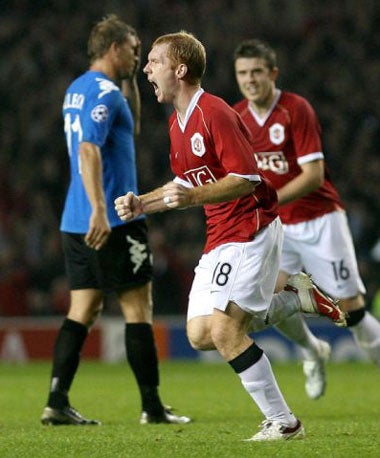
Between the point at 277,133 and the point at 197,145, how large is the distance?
226 centimetres

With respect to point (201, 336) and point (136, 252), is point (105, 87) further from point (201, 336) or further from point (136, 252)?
point (201, 336)

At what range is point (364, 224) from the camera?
1406cm

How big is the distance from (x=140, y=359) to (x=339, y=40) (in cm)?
1042

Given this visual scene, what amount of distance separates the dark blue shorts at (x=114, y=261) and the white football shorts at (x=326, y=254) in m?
1.38

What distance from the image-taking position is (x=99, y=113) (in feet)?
22.5

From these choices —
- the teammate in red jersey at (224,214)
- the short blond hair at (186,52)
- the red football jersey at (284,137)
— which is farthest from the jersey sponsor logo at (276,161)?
the short blond hair at (186,52)

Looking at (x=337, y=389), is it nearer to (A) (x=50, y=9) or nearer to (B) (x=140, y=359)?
(B) (x=140, y=359)

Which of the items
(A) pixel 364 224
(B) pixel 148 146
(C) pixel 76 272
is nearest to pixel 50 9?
(B) pixel 148 146

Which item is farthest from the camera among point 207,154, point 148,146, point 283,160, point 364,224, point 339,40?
point 339,40

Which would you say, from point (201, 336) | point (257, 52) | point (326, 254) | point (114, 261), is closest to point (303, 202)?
point (326, 254)

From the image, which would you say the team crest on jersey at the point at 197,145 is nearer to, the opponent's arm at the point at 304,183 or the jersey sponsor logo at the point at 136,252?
the jersey sponsor logo at the point at 136,252

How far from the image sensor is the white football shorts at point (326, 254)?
7.98 m

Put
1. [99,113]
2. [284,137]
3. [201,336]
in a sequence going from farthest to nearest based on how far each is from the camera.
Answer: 1. [284,137]
2. [99,113]
3. [201,336]

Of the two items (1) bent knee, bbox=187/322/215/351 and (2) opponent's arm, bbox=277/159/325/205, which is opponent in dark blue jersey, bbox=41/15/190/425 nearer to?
(2) opponent's arm, bbox=277/159/325/205
